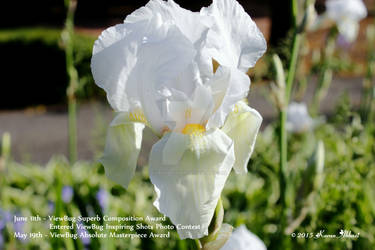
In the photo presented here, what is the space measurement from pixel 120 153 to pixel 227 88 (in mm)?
253

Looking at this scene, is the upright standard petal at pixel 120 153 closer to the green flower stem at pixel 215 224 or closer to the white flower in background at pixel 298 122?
the green flower stem at pixel 215 224

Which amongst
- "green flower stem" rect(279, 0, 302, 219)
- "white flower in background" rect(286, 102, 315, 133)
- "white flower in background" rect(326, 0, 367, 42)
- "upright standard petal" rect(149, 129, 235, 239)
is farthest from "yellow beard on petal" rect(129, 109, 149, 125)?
"white flower in background" rect(326, 0, 367, 42)

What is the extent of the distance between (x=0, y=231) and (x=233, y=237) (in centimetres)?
153

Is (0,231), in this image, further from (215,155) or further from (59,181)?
(215,155)

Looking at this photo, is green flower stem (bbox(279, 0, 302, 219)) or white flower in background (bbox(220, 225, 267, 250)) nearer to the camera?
white flower in background (bbox(220, 225, 267, 250))

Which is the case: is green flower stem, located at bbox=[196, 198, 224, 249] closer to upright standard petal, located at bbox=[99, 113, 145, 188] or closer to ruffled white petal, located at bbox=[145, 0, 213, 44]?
upright standard petal, located at bbox=[99, 113, 145, 188]

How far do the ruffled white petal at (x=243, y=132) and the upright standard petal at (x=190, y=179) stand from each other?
0.08 meters

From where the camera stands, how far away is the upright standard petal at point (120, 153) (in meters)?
0.83

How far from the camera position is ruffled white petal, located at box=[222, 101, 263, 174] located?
2.75ft

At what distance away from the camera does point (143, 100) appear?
0.83m

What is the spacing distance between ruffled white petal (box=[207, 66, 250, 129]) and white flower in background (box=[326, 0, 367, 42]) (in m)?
1.62

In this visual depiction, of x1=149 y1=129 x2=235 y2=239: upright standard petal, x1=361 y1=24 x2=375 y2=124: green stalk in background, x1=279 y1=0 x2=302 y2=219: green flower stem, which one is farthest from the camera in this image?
x1=361 y1=24 x2=375 y2=124: green stalk in background

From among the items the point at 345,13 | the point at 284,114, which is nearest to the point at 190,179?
the point at 284,114

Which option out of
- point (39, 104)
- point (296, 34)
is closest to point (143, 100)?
point (296, 34)
